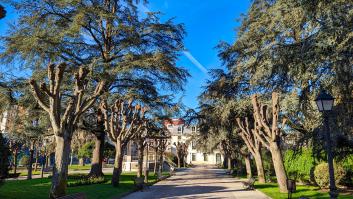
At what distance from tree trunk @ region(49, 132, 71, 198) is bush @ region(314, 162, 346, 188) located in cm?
1333

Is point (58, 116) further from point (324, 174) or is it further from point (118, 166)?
point (324, 174)

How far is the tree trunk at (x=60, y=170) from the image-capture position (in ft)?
42.2

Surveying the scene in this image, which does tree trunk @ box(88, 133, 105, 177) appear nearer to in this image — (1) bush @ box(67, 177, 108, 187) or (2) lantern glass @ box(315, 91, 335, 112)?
(1) bush @ box(67, 177, 108, 187)

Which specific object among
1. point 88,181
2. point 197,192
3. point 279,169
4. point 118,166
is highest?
point 118,166

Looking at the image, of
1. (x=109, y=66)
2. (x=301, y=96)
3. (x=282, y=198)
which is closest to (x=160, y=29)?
(x=109, y=66)

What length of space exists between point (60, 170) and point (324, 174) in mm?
13667

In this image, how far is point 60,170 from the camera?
13.0 meters

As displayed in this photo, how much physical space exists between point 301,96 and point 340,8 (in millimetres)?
3973

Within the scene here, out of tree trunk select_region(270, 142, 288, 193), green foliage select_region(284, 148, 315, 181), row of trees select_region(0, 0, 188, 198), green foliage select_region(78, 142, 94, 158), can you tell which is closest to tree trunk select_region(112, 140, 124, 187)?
→ row of trees select_region(0, 0, 188, 198)

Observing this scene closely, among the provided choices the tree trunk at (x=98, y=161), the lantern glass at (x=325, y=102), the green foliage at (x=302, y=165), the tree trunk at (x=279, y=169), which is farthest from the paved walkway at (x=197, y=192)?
the lantern glass at (x=325, y=102)

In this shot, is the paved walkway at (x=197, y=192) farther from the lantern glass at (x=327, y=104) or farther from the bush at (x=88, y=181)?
the lantern glass at (x=327, y=104)

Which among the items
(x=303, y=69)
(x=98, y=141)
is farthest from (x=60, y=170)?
(x=98, y=141)

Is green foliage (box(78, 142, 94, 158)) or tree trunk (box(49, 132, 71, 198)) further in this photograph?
green foliage (box(78, 142, 94, 158))

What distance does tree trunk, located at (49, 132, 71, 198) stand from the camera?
506 inches
